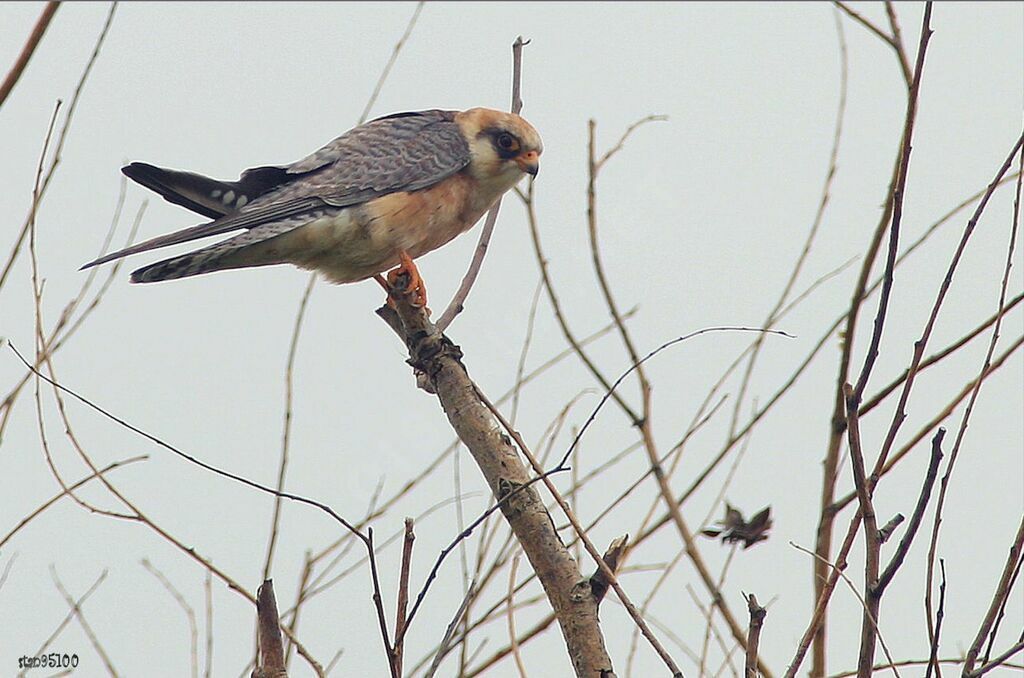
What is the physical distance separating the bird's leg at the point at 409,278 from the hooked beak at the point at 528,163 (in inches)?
20.1

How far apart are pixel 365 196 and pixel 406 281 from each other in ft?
1.45

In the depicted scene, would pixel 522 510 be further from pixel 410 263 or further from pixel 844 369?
pixel 410 263

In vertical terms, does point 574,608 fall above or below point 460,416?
below

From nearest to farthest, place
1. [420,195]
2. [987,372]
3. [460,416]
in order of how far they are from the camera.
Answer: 1. [987,372]
2. [460,416]
3. [420,195]

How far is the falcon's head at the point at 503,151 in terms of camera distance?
3.52 metres

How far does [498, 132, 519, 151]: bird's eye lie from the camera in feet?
11.6

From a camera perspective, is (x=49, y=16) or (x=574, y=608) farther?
(x=574, y=608)

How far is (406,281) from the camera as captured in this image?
9.77 ft

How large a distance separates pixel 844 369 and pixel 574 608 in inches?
24.1

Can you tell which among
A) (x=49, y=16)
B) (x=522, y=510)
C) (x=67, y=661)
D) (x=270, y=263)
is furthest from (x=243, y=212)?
(x=49, y=16)

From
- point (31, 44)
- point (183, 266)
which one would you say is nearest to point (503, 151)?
point (183, 266)

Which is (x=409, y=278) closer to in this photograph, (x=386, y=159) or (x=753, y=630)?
(x=386, y=159)

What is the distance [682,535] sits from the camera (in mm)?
1921

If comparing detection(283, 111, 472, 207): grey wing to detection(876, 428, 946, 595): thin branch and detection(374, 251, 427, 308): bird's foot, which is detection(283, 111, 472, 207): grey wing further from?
detection(876, 428, 946, 595): thin branch
